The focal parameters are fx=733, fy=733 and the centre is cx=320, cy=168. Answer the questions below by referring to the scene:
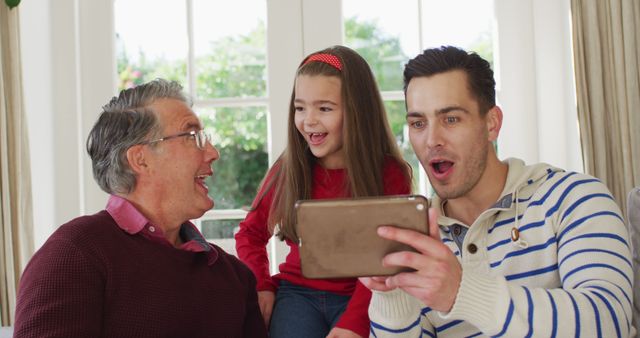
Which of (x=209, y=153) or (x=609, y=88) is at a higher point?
(x=609, y=88)

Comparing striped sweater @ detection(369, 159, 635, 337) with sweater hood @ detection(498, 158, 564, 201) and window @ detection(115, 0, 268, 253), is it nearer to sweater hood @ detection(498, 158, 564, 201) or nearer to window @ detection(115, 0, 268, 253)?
sweater hood @ detection(498, 158, 564, 201)

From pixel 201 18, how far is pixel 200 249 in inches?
54.4

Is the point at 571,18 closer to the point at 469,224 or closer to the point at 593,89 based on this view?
the point at 593,89

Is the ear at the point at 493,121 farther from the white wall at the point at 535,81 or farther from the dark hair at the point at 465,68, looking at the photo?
the white wall at the point at 535,81

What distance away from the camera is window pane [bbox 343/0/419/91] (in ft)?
9.32

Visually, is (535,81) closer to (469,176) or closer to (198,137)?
(469,176)

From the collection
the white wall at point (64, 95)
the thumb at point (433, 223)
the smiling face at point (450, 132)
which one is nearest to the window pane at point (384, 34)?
the white wall at point (64, 95)

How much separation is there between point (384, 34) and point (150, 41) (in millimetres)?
939

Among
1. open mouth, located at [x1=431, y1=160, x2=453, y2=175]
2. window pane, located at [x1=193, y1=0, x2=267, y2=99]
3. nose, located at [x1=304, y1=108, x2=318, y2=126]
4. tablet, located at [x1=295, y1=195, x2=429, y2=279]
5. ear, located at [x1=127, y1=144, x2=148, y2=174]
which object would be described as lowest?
tablet, located at [x1=295, y1=195, x2=429, y2=279]

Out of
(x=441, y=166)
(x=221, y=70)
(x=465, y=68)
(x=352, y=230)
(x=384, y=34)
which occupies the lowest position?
(x=352, y=230)

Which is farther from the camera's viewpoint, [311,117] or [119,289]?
[311,117]

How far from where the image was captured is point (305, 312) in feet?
6.43

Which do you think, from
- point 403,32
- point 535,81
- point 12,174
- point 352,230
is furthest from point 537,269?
point 12,174

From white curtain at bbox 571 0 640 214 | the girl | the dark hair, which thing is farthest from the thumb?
white curtain at bbox 571 0 640 214
